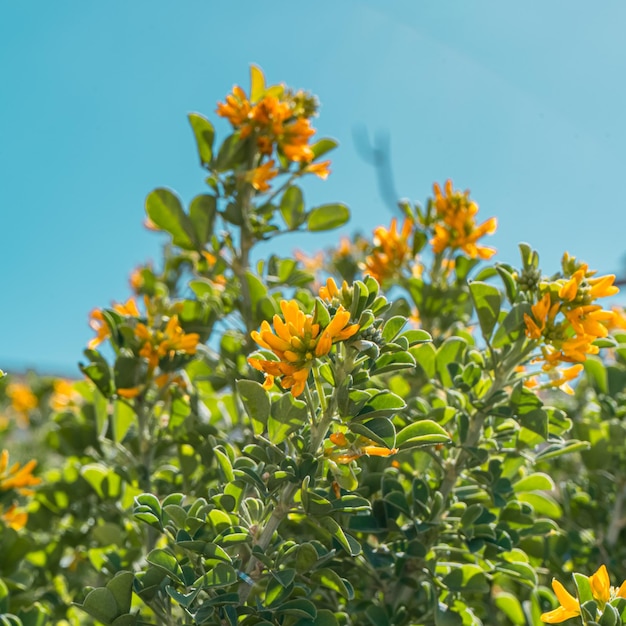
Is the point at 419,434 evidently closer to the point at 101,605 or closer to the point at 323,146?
the point at 101,605

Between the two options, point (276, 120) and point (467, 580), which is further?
point (276, 120)

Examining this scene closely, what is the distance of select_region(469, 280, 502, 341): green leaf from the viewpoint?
1152mm

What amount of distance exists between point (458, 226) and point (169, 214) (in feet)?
2.31

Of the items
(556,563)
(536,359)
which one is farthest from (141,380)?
(556,563)

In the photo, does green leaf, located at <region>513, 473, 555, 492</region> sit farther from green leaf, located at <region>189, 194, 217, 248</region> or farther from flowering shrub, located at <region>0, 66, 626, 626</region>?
green leaf, located at <region>189, 194, 217, 248</region>

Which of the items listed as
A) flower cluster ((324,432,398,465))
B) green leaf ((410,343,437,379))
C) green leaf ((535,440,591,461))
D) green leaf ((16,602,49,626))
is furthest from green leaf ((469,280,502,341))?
green leaf ((16,602,49,626))

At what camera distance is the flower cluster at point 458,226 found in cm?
163

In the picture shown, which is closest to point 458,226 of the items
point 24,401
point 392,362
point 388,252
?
point 388,252

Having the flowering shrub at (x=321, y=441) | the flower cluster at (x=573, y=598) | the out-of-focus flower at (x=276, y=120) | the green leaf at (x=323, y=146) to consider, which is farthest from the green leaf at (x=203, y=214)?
the flower cluster at (x=573, y=598)

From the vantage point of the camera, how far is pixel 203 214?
60.3 inches

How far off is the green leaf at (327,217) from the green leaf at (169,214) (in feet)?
1.00

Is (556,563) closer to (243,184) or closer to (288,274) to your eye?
(288,274)

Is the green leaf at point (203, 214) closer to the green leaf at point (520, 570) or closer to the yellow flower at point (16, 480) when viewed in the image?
the yellow flower at point (16, 480)

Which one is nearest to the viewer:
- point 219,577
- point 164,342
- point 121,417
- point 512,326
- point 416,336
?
point 219,577
